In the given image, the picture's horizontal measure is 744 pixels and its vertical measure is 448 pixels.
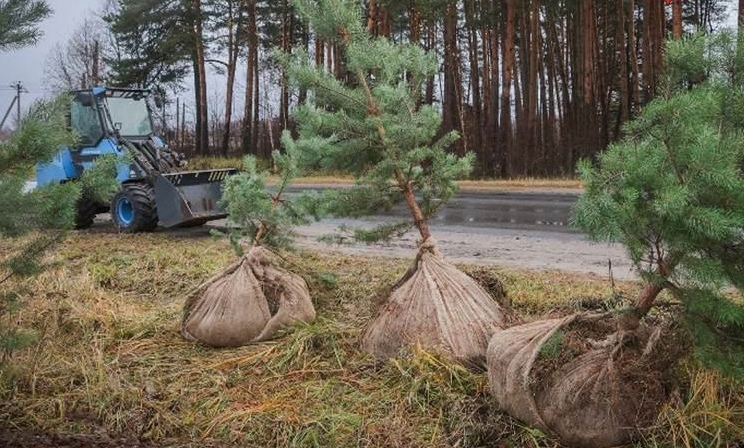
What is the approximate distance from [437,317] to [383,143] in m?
1.16

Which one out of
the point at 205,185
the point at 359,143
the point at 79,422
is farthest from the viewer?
the point at 205,185

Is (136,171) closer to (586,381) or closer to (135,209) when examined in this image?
(135,209)

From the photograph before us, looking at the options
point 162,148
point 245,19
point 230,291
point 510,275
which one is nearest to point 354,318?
point 230,291

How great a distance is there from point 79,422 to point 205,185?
277 inches

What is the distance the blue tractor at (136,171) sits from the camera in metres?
10.2

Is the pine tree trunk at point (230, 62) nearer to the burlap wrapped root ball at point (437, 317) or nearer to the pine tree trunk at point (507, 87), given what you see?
the pine tree trunk at point (507, 87)

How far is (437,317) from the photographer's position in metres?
4.08

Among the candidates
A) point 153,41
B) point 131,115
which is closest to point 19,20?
point 131,115

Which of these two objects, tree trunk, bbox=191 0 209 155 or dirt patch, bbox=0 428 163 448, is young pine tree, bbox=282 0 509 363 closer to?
dirt patch, bbox=0 428 163 448

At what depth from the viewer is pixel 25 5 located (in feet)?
11.6

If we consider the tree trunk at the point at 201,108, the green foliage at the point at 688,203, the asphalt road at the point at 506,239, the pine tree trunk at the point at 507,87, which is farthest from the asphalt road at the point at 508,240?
the tree trunk at the point at 201,108

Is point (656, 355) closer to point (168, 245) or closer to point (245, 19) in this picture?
point (168, 245)

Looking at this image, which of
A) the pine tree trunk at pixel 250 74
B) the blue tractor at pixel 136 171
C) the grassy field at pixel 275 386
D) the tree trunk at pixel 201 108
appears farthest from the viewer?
the tree trunk at pixel 201 108

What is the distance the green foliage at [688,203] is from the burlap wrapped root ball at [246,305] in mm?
2434
